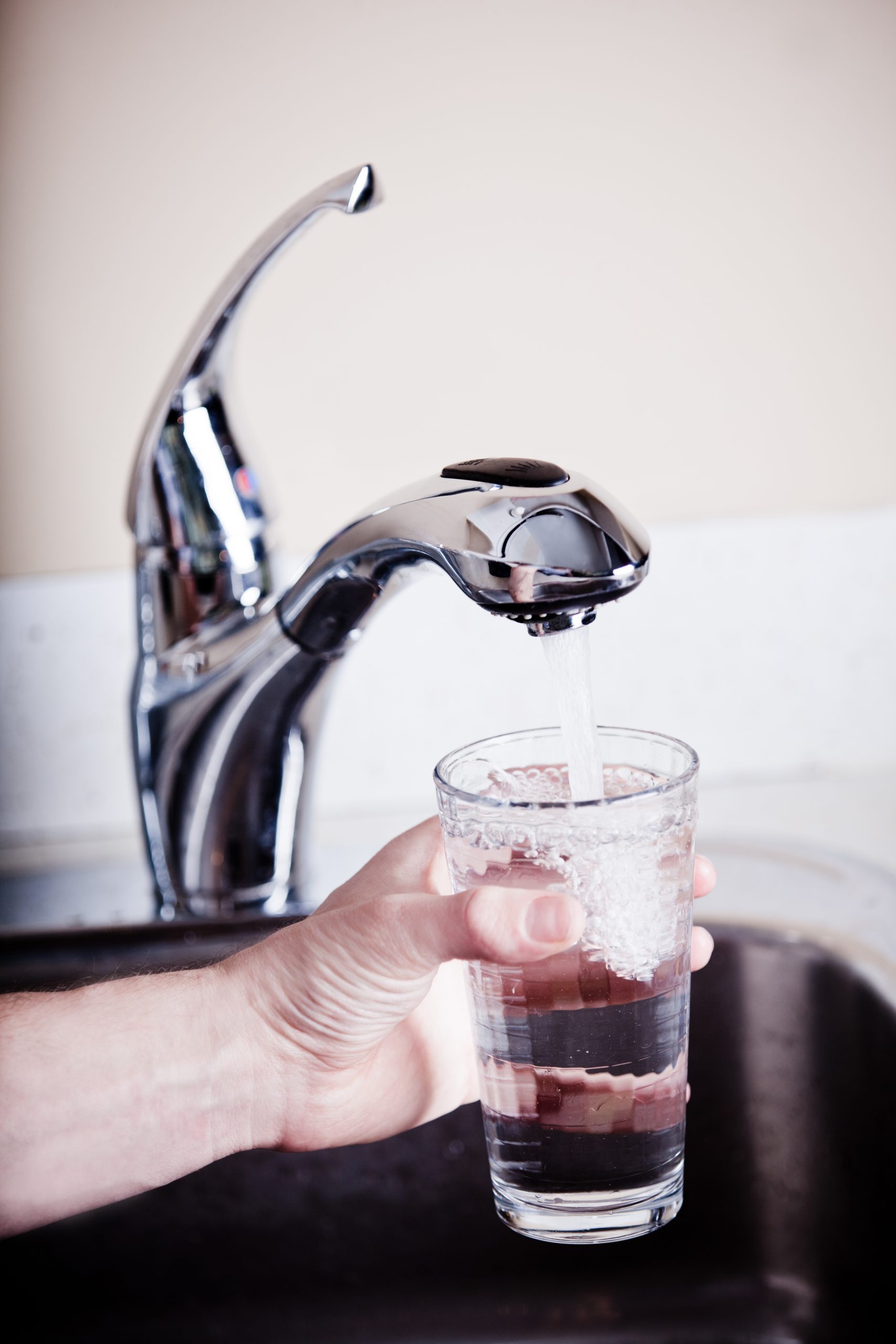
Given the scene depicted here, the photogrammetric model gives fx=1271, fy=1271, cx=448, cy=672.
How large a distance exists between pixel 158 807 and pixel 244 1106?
0.25 metres

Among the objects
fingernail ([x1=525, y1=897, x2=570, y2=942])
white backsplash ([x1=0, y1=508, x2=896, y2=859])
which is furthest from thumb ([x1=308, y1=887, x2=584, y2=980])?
white backsplash ([x1=0, y1=508, x2=896, y2=859])

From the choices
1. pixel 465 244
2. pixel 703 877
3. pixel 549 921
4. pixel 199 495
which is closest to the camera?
pixel 549 921

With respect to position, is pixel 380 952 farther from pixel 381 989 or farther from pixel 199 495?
pixel 199 495

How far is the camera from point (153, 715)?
761 mm

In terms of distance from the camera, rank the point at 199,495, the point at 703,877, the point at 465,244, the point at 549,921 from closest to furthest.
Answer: the point at 549,921, the point at 703,877, the point at 199,495, the point at 465,244

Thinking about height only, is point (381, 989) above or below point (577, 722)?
below

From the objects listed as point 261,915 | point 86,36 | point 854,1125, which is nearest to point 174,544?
point 261,915

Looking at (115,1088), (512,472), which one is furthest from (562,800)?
(115,1088)

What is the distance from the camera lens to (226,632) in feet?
2.43

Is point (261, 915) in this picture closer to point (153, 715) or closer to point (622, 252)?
point (153, 715)

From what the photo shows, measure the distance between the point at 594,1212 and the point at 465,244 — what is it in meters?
0.64

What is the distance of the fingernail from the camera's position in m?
0.42

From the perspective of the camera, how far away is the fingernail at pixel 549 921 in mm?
418

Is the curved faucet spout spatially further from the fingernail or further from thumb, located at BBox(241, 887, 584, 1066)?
the fingernail
